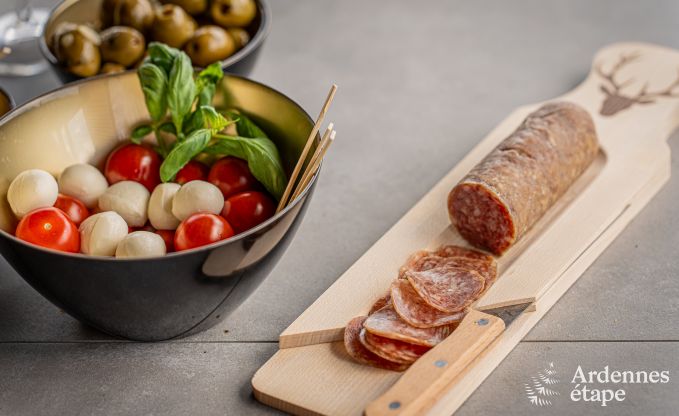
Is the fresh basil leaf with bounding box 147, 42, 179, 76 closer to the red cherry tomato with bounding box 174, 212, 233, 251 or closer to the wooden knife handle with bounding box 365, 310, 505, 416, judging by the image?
the red cherry tomato with bounding box 174, 212, 233, 251

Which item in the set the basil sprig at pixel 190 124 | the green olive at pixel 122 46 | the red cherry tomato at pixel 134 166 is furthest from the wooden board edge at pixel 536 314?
the green olive at pixel 122 46

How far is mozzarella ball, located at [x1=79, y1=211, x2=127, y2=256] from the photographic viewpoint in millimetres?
1476

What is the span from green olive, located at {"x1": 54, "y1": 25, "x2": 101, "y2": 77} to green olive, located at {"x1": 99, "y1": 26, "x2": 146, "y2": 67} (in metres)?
0.03

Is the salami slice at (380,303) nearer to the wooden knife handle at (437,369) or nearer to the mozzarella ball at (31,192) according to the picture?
the wooden knife handle at (437,369)

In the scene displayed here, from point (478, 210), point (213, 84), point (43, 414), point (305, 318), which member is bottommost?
point (43, 414)

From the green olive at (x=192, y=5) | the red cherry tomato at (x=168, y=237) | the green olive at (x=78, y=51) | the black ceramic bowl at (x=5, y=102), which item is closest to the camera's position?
the red cherry tomato at (x=168, y=237)

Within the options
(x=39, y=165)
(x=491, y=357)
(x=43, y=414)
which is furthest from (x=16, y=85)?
(x=491, y=357)

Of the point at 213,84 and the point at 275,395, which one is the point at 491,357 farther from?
the point at 213,84

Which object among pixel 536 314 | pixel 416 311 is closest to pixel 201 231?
pixel 416 311

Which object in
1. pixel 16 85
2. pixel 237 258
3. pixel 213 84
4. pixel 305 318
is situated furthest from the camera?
pixel 16 85

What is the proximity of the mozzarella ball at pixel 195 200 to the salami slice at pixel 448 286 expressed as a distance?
37 cm

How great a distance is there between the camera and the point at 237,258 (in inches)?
55.4

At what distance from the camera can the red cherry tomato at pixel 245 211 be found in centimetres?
157

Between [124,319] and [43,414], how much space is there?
0.21m
